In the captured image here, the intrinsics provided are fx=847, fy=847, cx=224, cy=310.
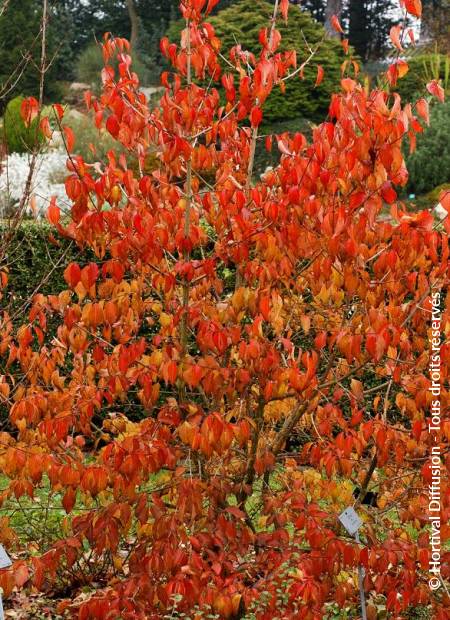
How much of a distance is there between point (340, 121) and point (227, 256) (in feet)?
2.00

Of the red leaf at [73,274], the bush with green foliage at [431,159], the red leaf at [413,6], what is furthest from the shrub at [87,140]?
the red leaf at [413,6]

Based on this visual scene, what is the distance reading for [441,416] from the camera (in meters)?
3.30

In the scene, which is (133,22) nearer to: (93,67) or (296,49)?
(93,67)

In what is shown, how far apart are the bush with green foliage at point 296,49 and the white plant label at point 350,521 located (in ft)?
44.9

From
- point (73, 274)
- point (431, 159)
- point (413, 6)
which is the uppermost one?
point (413, 6)

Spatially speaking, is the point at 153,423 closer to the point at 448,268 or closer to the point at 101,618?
the point at 101,618

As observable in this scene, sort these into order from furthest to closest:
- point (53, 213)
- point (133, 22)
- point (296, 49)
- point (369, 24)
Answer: point (369, 24) → point (133, 22) → point (296, 49) → point (53, 213)

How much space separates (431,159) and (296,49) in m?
4.77

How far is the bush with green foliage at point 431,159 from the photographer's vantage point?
553 inches

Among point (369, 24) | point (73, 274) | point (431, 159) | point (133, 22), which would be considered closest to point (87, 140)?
point (431, 159)

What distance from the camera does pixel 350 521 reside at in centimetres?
298

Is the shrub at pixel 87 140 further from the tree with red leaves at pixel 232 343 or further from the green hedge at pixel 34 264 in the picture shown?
the tree with red leaves at pixel 232 343

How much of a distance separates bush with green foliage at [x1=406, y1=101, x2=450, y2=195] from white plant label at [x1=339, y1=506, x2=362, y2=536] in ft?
38.4

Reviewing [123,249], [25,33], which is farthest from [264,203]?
[25,33]
